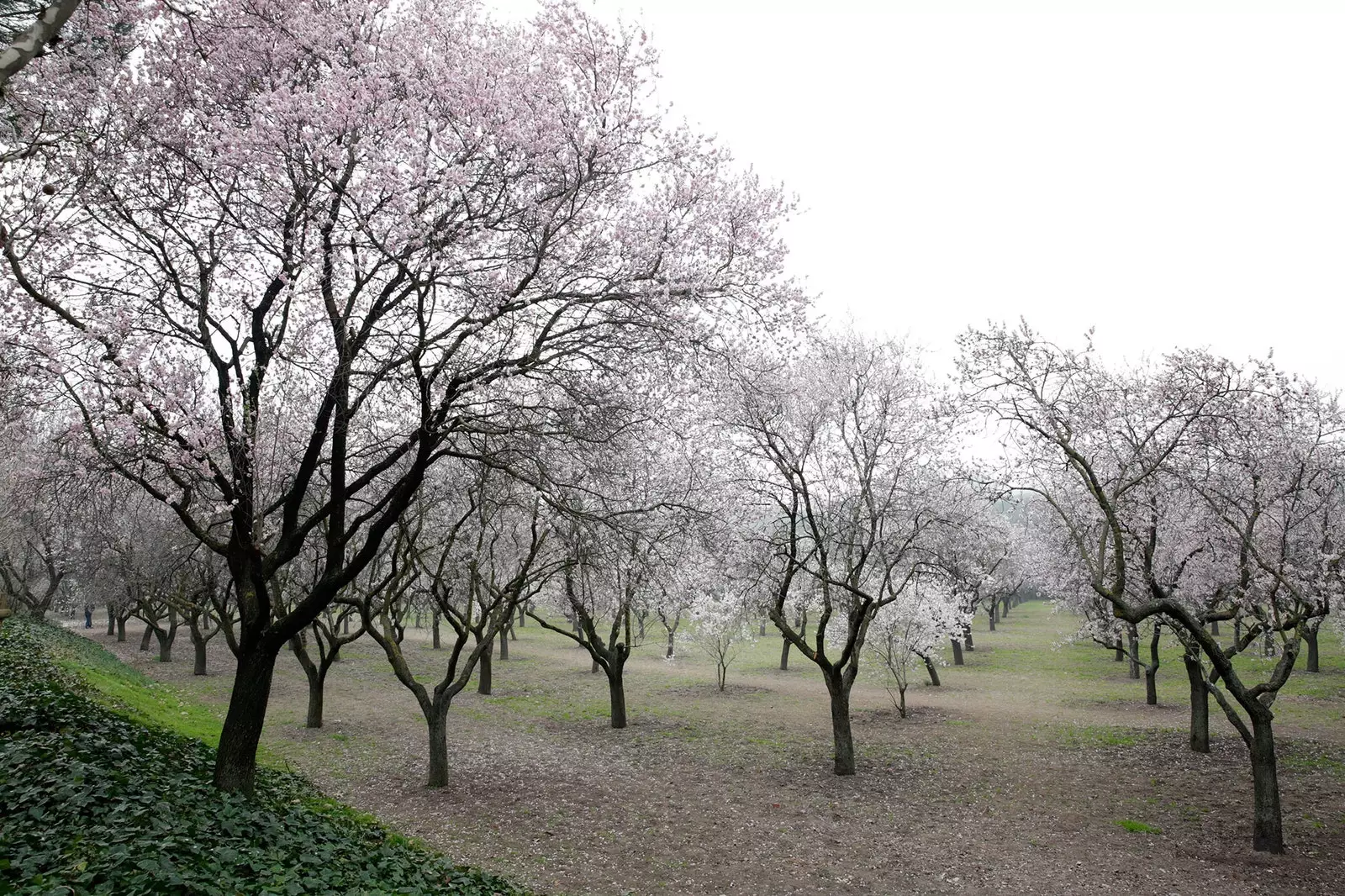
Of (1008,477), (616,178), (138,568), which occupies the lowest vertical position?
(138,568)

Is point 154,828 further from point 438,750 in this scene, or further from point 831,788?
point 831,788

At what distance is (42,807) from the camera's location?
6648 mm

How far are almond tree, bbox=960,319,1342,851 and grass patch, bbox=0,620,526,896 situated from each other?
10.3 metres

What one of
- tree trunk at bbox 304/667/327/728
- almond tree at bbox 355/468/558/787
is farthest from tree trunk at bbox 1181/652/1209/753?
tree trunk at bbox 304/667/327/728

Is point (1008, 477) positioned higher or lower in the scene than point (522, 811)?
higher

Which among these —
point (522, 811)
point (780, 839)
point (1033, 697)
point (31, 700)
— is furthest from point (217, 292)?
point (1033, 697)

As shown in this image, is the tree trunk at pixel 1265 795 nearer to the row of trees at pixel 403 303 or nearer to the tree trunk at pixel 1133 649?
the row of trees at pixel 403 303

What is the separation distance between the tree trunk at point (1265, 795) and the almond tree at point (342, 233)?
978cm

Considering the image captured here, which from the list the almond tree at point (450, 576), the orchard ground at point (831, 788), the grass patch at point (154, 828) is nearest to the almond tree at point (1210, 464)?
the orchard ground at point (831, 788)

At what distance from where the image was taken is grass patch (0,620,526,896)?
5621 mm

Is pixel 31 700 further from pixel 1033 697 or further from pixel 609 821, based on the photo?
pixel 1033 697

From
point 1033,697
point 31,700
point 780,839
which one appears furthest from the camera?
point 1033,697

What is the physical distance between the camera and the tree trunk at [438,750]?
1526 centimetres

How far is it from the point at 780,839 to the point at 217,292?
11.9 m
